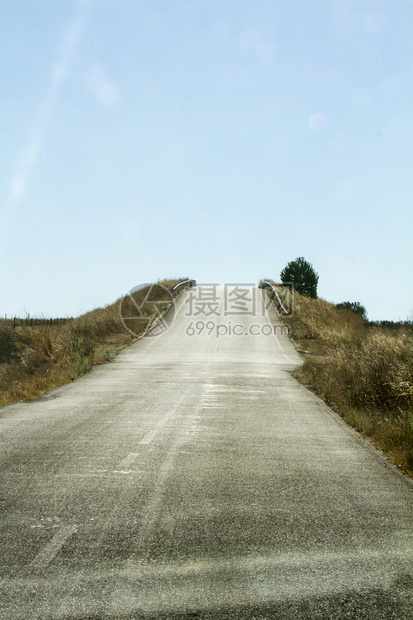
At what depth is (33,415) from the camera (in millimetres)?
10562

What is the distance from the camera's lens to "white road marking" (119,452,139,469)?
689cm

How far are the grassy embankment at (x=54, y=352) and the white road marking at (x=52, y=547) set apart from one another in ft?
27.4

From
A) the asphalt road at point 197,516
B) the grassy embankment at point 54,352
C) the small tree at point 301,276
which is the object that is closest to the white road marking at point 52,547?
the asphalt road at point 197,516

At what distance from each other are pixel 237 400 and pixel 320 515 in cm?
716

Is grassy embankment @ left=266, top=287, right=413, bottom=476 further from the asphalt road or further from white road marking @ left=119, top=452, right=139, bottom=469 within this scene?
white road marking @ left=119, top=452, right=139, bottom=469

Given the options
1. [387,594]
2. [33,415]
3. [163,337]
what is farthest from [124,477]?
[163,337]

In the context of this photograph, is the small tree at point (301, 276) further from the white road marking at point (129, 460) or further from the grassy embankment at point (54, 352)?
the white road marking at point (129, 460)
